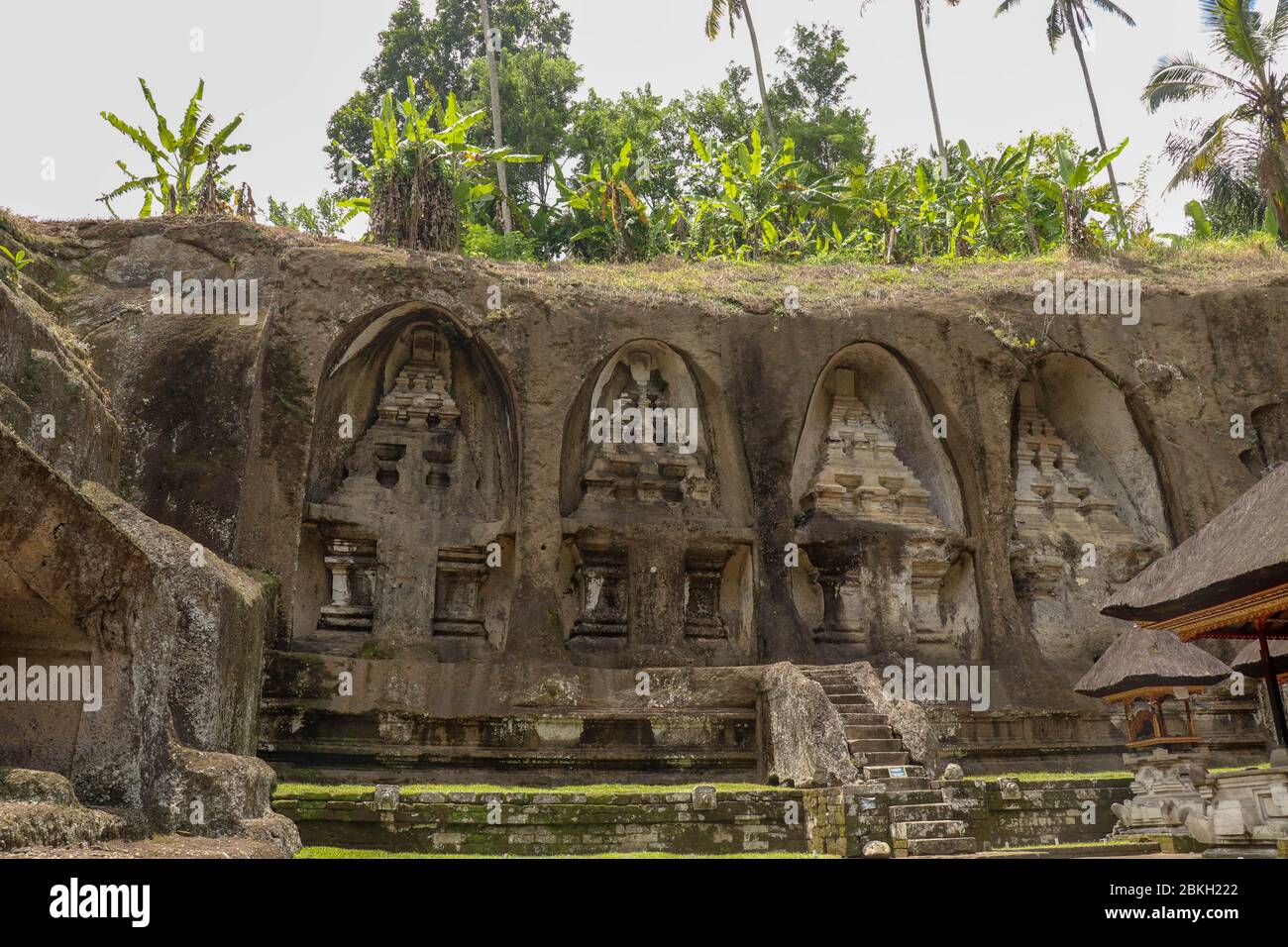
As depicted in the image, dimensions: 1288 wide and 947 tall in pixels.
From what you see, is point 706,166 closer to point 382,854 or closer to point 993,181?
point 993,181

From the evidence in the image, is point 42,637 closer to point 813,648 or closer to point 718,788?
point 718,788

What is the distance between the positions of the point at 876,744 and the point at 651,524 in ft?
17.5

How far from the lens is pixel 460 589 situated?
17.1 metres

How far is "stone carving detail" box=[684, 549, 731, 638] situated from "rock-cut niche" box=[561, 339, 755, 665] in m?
0.02

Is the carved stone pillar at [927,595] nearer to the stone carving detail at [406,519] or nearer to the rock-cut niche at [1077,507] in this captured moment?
the rock-cut niche at [1077,507]

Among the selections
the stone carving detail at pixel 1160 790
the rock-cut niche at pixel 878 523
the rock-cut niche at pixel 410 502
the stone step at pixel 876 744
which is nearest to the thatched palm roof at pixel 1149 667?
the stone carving detail at pixel 1160 790

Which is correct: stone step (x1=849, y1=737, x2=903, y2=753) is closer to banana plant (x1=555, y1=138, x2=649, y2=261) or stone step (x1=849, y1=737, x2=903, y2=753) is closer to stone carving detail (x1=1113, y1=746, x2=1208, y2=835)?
stone carving detail (x1=1113, y1=746, x2=1208, y2=835)

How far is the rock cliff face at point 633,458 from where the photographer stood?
14453 millimetres

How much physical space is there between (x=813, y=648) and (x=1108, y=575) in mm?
5673

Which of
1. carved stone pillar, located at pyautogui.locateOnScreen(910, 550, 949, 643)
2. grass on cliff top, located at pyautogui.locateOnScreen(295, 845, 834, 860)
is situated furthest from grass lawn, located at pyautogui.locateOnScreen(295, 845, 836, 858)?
carved stone pillar, located at pyautogui.locateOnScreen(910, 550, 949, 643)

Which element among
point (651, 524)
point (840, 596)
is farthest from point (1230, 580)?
point (840, 596)

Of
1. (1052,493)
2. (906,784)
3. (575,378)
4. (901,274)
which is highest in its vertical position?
(901,274)

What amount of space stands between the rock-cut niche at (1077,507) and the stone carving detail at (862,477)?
210 cm

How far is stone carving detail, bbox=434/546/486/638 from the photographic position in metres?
16.9
